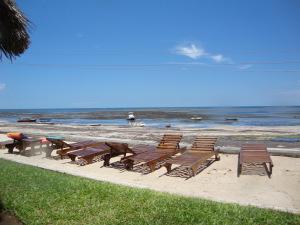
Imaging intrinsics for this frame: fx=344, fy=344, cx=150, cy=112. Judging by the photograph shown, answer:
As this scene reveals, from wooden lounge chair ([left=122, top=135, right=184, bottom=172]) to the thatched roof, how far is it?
17.2 feet

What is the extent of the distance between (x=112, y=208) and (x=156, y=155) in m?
5.79

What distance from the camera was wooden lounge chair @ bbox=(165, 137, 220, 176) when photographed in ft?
33.2

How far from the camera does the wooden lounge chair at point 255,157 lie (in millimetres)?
9883

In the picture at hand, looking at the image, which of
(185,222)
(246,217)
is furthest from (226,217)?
(185,222)

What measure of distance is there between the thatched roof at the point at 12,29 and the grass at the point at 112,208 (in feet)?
9.37

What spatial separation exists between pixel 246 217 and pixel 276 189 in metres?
3.02

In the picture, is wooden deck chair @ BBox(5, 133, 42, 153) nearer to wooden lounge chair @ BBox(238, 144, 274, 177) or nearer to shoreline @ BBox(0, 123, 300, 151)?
shoreline @ BBox(0, 123, 300, 151)

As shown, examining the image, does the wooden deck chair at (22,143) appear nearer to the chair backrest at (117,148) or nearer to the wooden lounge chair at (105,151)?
the wooden lounge chair at (105,151)

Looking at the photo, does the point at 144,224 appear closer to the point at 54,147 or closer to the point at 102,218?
the point at 102,218

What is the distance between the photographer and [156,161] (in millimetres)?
10852

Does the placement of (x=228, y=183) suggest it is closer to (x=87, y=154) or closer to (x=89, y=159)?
(x=89, y=159)

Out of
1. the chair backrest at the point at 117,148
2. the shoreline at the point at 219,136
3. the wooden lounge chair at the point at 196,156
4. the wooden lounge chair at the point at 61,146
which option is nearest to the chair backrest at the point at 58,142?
the wooden lounge chair at the point at 61,146

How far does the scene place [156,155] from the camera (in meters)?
11.6

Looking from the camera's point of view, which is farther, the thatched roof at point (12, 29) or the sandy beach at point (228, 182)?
the sandy beach at point (228, 182)
